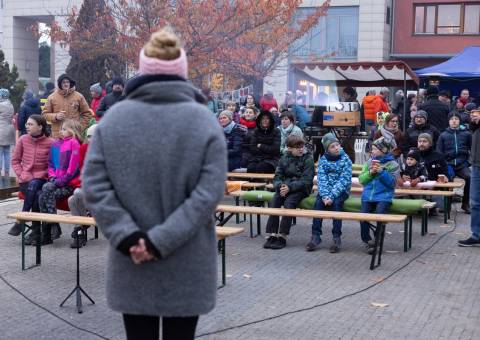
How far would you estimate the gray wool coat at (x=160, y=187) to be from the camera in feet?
10.3

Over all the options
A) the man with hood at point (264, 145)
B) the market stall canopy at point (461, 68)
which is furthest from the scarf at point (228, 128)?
the market stall canopy at point (461, 68)

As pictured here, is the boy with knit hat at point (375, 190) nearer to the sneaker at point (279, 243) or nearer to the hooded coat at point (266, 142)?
the sneaker at point (279, 243)

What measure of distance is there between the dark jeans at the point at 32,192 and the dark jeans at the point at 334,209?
3386 mm

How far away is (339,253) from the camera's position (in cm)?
889

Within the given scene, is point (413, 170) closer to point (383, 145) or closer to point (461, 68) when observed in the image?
point (383, 145)

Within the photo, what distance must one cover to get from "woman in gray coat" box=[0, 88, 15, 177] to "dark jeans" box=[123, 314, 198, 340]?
13207 millimetres

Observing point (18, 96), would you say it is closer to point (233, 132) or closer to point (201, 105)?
point (233, 132)

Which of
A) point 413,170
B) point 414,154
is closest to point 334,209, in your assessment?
point 413,170

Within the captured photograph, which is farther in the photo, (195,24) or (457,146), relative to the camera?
(195,24)

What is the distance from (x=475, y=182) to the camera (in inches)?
352

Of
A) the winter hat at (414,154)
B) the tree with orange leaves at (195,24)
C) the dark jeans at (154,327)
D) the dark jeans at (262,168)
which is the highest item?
the tree with orange leaves at (195,24)

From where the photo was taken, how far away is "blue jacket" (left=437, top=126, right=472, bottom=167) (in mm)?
11867

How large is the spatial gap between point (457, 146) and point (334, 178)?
359 cm

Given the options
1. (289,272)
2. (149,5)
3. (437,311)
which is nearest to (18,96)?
(149,5)
